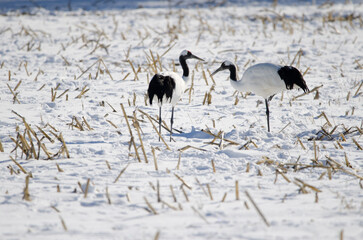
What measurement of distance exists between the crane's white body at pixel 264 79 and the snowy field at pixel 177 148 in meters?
0.44

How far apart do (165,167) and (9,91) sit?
12.6 feet

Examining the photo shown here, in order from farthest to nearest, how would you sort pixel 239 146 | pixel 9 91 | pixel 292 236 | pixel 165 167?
pixel 9 91
pixel 239 146
pixel 165 167
pixel 292 236

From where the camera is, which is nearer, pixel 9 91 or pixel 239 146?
pixel 239 146

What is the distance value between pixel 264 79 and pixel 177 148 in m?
1.85

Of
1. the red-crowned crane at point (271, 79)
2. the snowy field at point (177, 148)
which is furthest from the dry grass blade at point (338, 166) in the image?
the red-crowned crane at point (271, 79)

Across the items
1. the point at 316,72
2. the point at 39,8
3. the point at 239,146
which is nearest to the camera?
the point at 239,146

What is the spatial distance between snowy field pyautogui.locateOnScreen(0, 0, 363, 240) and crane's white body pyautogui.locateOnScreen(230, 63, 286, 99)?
44 centimetres

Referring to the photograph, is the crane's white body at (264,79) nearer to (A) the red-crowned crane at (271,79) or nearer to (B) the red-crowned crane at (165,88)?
(A) the red-crowned crane at (271,79)

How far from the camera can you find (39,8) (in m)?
15.9

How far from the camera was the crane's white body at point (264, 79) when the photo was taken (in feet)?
19.0

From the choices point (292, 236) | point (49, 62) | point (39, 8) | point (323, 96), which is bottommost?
point (292, 236)

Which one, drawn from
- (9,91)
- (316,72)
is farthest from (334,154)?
(9,91)

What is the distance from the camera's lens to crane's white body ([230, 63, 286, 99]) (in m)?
5.80

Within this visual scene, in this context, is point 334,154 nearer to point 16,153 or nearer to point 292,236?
point 292,236
